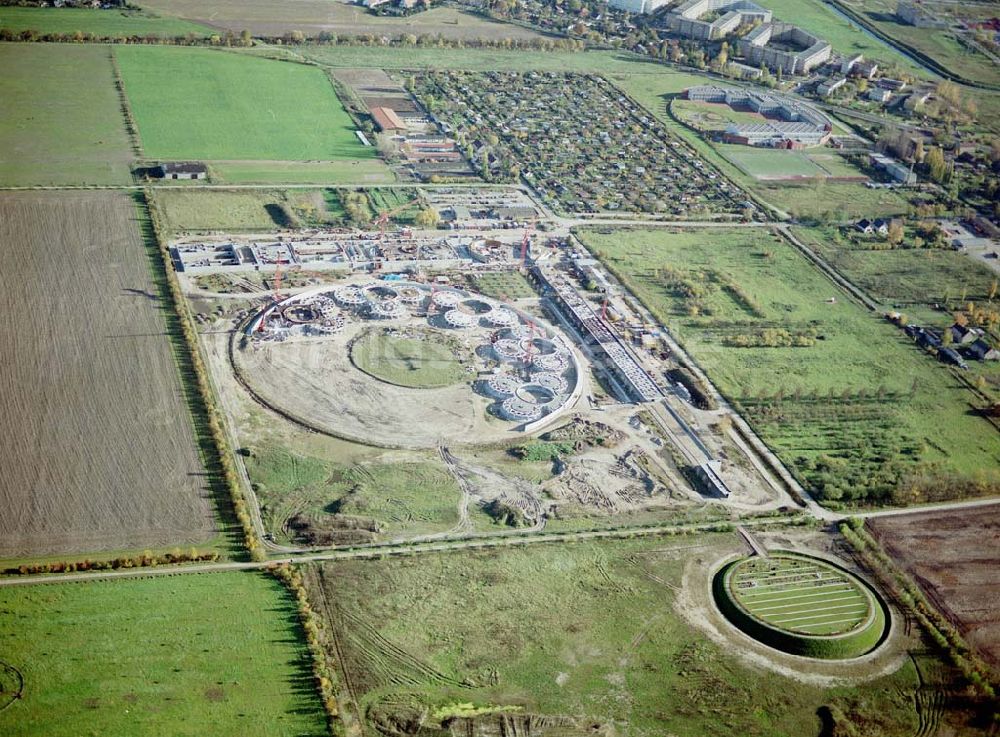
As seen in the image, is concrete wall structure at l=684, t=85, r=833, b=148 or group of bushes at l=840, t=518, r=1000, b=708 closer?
group of bushes at l=840, t=518, r=1000, b=708

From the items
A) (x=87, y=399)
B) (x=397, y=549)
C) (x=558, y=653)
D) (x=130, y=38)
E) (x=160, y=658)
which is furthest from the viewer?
(x=130, y=38)

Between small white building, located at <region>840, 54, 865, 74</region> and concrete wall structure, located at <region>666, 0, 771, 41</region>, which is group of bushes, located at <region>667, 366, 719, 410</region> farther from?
concrete wall structure, located at <region>666, 0, 771, 41</region>

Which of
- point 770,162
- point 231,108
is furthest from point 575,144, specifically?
point 231,108

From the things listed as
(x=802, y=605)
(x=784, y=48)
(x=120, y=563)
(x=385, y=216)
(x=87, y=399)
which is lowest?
(x=87, y=399)

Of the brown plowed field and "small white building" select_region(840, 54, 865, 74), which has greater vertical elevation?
"small white building" select_region(840, 54, 865, 74)

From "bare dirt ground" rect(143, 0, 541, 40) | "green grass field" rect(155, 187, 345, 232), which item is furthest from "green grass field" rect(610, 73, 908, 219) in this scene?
"green grass field" rect(155, 187, 345, 232)

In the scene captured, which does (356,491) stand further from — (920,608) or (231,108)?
(231,108)

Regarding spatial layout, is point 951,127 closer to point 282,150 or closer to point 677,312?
point 677,312
